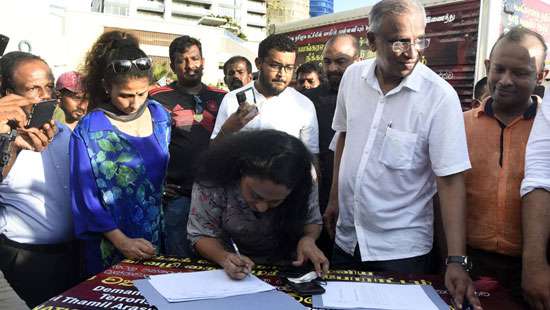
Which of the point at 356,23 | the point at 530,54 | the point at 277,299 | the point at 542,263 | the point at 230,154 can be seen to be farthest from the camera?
the point at 356,23

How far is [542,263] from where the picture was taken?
1594mm

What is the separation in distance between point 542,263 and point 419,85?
79 cm

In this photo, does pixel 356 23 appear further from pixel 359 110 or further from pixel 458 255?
pixel 458 255

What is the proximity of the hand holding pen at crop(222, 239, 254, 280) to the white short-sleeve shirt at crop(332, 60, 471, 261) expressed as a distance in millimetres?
606

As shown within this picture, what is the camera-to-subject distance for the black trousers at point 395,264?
1.92 m

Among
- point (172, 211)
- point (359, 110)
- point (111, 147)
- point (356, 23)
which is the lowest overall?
point (172, 211)

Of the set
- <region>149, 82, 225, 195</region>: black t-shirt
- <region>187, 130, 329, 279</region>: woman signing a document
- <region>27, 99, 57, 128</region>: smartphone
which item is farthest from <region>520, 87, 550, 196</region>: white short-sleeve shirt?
<region>27, 99, 57, 128</region>: smartphone

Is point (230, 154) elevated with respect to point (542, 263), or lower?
elevated

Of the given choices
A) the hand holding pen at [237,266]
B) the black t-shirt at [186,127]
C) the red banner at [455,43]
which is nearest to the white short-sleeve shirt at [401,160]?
the hand holding pen at [237,266]

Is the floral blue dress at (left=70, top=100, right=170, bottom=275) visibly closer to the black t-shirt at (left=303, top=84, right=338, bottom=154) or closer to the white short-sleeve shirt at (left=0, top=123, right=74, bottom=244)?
the white short-sleeve shirt at (left=0, top=123, right=74, bottom=244)

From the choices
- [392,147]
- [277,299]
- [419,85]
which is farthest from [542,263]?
[277,299]

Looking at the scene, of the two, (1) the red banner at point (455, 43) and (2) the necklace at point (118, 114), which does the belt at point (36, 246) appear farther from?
(1) the red banner at point (455, 43)

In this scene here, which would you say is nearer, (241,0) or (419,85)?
(419,85)
